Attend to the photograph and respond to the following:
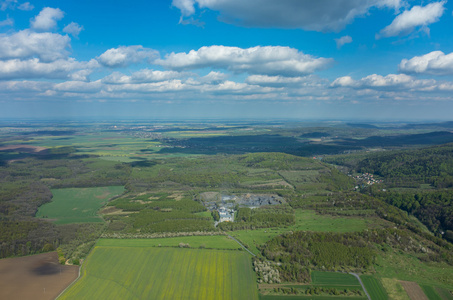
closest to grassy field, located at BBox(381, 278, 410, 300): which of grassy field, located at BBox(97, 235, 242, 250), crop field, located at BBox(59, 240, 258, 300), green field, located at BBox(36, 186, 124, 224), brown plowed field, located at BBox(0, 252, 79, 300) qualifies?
crop field, located at BBox(59, 240, 258, 300)

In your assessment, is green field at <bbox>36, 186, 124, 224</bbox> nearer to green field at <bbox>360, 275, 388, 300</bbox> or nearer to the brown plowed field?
the brown plowed field

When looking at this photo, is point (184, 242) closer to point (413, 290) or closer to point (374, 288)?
point (374, 288)

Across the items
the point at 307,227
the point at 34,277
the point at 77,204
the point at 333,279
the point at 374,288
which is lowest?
the point at 374,288

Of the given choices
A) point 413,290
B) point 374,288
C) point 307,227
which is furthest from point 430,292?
point 307,227

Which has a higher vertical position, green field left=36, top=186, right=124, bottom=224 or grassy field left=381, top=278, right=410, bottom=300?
green field left=36, top=186, right=124, bottom=224

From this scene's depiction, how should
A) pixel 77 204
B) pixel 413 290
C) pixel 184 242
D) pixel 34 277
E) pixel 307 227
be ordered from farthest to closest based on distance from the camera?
pixel 77 204
pixel 307 227
pixel 184 242
pixel 34 277
pixel 413 290

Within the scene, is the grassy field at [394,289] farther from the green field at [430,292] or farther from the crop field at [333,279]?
the crop field at [333,279]

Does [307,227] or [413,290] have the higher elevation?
[307,227]
